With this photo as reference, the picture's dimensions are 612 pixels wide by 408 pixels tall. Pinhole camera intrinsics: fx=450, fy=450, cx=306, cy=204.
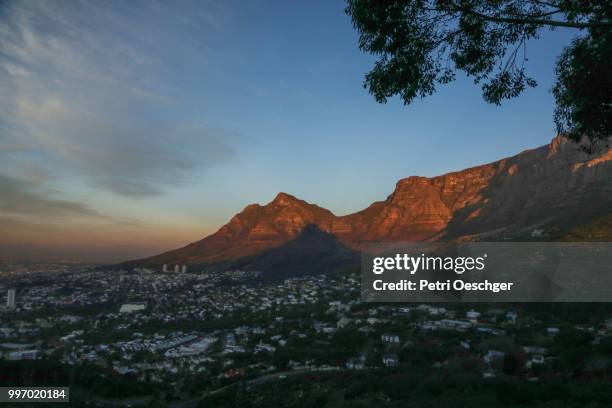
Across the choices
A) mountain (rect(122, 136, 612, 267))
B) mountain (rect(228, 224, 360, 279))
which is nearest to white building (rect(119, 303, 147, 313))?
mountain (rect(228, 224, 360, 279))

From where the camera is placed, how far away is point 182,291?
80.0 metres

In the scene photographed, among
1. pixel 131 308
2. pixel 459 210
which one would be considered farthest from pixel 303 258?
pixel 131 308

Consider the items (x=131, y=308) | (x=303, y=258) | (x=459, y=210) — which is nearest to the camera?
(x=131, y=308)

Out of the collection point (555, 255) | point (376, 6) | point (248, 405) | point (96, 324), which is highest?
point (376, 6)

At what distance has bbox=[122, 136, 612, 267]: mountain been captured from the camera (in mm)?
82331

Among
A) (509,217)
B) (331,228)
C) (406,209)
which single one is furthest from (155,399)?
(331,228)

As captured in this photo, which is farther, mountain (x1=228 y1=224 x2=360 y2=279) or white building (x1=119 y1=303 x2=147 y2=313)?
mountain (x1=228 y1=224 x2=360 y2=279)

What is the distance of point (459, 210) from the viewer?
120m

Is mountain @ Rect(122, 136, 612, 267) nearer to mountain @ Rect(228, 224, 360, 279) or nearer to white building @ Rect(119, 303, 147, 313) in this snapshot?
mountain @ Rect(228, 224, 360, 279)

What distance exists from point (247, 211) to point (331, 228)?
3135cm

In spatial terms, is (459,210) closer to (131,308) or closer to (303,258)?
A: (303,258)

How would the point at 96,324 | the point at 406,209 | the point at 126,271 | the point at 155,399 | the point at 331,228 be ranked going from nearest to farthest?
the point at 155,399 < the point at 96,324 < the point at 126,271 < the point at 406,209 < the point at 331,228

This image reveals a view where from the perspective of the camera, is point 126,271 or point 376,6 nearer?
point 376,6

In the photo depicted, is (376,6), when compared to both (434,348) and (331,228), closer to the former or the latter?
(434,348)
